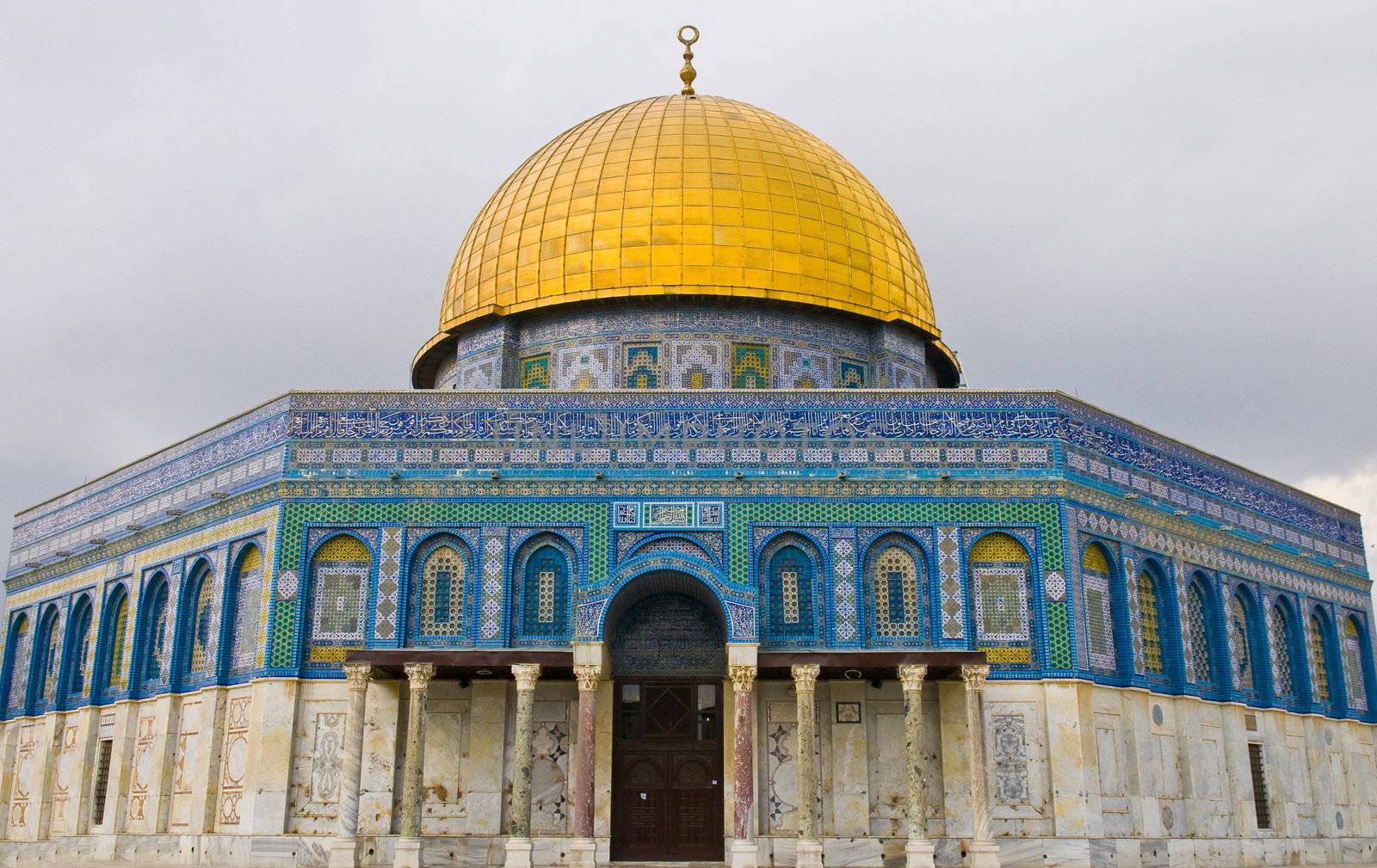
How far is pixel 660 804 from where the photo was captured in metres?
18.6

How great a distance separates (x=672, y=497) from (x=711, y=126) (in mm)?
8894

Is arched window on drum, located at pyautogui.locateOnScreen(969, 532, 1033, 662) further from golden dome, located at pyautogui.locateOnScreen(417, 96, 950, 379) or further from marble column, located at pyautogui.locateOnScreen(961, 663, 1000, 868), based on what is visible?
golden dome, located at pyautogui.locateOnScreen(417, 96, 950, 379)

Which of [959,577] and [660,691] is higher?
[959,577]

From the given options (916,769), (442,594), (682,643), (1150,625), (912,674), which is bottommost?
(916,769)

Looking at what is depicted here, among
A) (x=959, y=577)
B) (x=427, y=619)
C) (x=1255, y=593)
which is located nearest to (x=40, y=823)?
(x=427, y=619)

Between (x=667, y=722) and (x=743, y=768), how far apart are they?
6.56 ft

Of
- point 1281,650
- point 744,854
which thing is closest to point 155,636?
point 744,854

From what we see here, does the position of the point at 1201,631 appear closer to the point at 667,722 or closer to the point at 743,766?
the point at 743,766

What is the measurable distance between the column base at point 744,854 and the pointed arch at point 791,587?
2788mm

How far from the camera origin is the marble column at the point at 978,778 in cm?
1691

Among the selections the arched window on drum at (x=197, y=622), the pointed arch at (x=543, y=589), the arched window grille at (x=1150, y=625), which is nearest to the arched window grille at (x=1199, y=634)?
the arched window grille at (x=1150, y=625)

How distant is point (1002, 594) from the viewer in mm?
18812

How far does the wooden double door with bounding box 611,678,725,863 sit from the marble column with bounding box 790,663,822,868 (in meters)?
1.57

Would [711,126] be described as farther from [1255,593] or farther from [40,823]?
[40,823]
